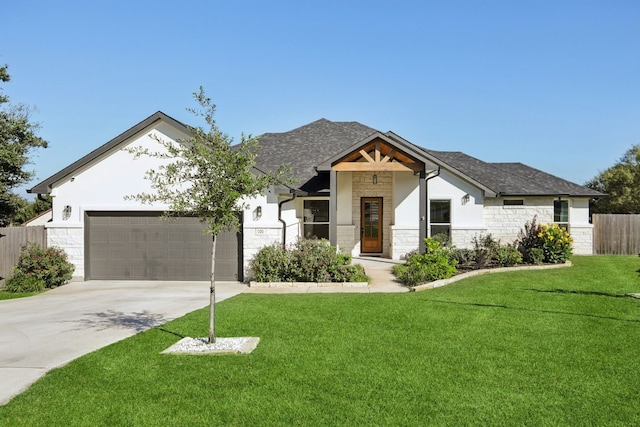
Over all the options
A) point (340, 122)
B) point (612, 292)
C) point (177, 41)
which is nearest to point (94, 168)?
point (177, 41)

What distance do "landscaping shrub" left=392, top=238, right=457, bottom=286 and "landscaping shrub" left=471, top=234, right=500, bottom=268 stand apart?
1.58m

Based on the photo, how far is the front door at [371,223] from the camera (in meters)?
19.2

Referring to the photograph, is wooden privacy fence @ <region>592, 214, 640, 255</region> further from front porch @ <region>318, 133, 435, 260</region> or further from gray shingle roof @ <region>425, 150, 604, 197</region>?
front porch @ <region>318, 133, 435, 260</region>

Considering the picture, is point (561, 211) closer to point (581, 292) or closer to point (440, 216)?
point (440, 216)

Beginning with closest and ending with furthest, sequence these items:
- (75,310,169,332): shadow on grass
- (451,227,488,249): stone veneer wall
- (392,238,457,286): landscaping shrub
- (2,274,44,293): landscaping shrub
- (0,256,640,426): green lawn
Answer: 1. (0,256,640,426): green lawn
2. (75,310,169,332): shadow on grass
3. (392,238,457,286): landscaping shrub
4. (2,274,44,293): landscaping shrub
5. (451,227,488,249): stone veneer wall

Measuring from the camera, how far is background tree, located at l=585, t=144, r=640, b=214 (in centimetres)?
3259

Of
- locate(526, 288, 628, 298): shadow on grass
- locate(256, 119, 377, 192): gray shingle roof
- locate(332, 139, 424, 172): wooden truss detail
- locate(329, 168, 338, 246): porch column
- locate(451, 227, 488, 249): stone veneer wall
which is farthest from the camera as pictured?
locate(256, 119, 377, 192): gray shingle roof

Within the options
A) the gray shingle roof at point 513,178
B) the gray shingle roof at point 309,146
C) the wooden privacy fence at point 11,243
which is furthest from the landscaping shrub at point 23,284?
the gray shingle roof at point 513,178

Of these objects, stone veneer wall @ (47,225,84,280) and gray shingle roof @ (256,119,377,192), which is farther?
gray shingle roof @ (256,119,377,192)

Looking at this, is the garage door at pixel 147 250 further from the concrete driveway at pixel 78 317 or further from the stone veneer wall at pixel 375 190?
the stone veneer wall at pixel 375 190

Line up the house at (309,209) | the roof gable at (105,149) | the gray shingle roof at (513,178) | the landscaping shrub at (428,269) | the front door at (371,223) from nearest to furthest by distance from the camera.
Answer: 1. the landscaping shrub at (428,269)
2. the roof gable at (105,149)
3. the house at (309,209)
4. the front door at (371,223)
5. the gray shingle roof at (513,178)

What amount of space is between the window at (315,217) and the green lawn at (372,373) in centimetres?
816

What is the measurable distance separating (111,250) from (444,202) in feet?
41.6

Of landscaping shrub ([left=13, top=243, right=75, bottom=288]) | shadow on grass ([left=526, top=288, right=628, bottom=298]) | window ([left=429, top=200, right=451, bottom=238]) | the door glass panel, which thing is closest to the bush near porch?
window ([left=429, top=200, right=451, bottom=238])
